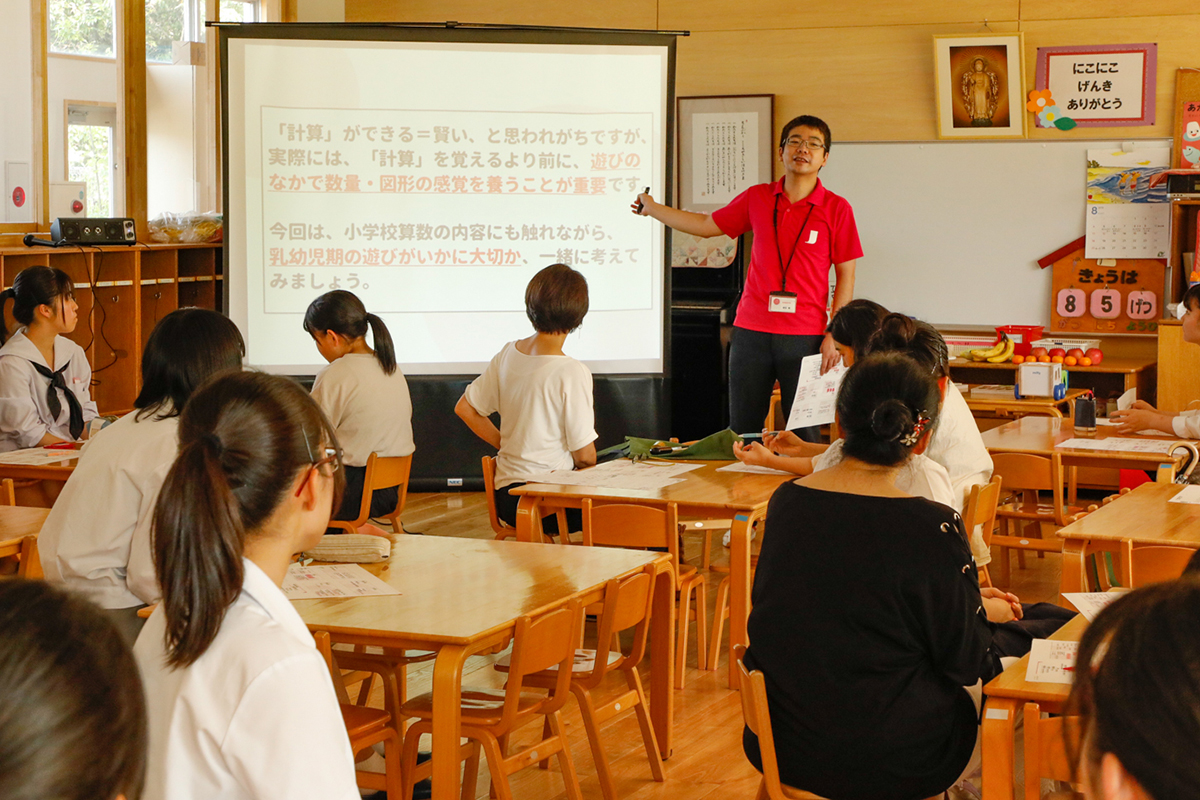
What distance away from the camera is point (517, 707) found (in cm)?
251

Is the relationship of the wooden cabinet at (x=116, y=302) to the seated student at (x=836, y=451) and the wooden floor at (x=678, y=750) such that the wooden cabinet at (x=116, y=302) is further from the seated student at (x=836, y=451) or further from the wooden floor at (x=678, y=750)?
the seated student at (x=836, y=451)

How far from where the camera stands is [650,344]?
6.50 metres

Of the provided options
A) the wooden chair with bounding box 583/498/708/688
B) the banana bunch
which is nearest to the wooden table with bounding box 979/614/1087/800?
the wooden chair with bounding box 583/498/708/688

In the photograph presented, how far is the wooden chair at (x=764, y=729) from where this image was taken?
2.17 metres

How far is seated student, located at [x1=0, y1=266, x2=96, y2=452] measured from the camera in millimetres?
4645

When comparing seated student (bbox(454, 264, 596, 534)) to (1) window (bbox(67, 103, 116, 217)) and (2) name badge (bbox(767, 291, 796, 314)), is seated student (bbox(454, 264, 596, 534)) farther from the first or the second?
(1) window (bbox(67, 103, 116, 217))

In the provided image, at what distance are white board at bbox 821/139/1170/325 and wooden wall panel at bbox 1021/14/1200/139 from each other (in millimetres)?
80

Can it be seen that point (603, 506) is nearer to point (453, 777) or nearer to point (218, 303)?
point (453, 777)

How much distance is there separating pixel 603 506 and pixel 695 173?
468cm

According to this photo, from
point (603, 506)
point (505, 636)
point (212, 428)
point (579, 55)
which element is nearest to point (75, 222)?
point (579, 55)

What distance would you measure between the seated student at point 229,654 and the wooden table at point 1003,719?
3.50ft

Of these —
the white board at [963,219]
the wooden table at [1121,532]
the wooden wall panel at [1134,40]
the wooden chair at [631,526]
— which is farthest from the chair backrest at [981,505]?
the wooden wall panel at [1134,40]

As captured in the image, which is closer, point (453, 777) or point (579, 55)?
point (453, 777)

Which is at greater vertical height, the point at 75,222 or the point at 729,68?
the point at 729,68
